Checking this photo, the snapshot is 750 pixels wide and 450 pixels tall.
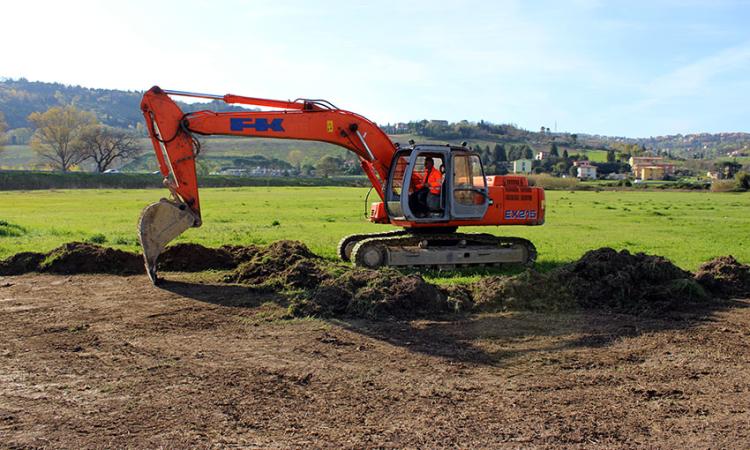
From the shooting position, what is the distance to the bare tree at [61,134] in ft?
310

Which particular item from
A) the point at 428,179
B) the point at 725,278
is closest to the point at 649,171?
the point at 428,179

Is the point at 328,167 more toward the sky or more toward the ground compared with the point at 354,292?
more toward the sky

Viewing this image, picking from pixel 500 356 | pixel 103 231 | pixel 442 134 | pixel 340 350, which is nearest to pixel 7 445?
Result: pixel 340 350

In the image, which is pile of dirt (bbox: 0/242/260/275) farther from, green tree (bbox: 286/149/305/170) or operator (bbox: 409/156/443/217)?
green tree (bbox: 286/149/305/170)

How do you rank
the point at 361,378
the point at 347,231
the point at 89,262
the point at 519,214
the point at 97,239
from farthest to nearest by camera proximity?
the point at 347,231, the point at 97,239, the point at 519,214, the point at 89,262, the point at 361,378

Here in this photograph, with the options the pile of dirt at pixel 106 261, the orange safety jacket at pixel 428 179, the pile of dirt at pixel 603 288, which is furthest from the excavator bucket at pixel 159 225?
the pile of dirt at pixel 603 288

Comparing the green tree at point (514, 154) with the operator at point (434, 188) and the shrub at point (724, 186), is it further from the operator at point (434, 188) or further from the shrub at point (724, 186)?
the operator at point (434, 188)

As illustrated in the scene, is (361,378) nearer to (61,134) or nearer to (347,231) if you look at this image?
(347,231)

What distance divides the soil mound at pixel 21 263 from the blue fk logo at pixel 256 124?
16.4 ft

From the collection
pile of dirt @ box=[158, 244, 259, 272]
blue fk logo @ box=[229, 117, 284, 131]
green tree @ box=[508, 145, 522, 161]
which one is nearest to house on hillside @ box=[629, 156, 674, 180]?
green tree @ box=[508, 145, 522, 161]

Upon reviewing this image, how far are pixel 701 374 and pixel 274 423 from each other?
4814mm

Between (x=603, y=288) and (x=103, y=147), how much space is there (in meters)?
95.3

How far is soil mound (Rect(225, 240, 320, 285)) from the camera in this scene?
455 inches

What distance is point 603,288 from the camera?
Result: 10.7m
